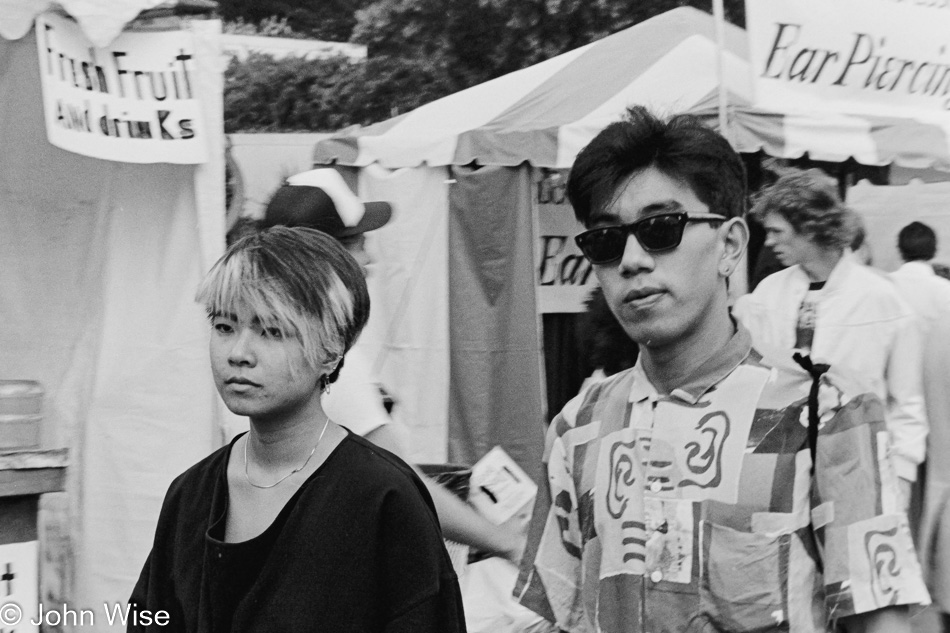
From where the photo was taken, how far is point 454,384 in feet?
27.0

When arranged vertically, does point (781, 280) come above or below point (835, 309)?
above

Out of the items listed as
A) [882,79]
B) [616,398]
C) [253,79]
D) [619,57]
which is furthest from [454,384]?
[253,79]

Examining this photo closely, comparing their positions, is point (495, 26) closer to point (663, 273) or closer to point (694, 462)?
point (663, 273)

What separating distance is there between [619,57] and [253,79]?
14491 millimetres

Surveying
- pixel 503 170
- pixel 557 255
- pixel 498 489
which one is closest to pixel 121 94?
pixel 498 489

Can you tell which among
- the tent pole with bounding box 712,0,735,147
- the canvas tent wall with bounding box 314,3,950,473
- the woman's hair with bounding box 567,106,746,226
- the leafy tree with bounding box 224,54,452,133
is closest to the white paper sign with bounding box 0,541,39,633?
the woman's hair with bounding box 567,106,746,226

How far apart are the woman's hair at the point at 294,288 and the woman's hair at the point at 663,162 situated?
0.50 metres

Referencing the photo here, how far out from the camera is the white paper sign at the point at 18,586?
4.38m

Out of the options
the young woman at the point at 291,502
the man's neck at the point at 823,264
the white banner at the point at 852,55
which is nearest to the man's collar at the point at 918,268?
the white banner at the point at 852,55

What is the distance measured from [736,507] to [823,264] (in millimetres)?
3962

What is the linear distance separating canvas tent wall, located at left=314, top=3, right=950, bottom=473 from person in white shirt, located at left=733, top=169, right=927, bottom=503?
1.68 metres

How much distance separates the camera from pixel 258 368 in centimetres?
232

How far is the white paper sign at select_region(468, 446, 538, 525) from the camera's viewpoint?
3861 millimetres

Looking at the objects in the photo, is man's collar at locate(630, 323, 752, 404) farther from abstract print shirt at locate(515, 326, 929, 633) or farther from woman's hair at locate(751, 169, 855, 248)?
woman's hair at locate(751, 169, 855, 248)
